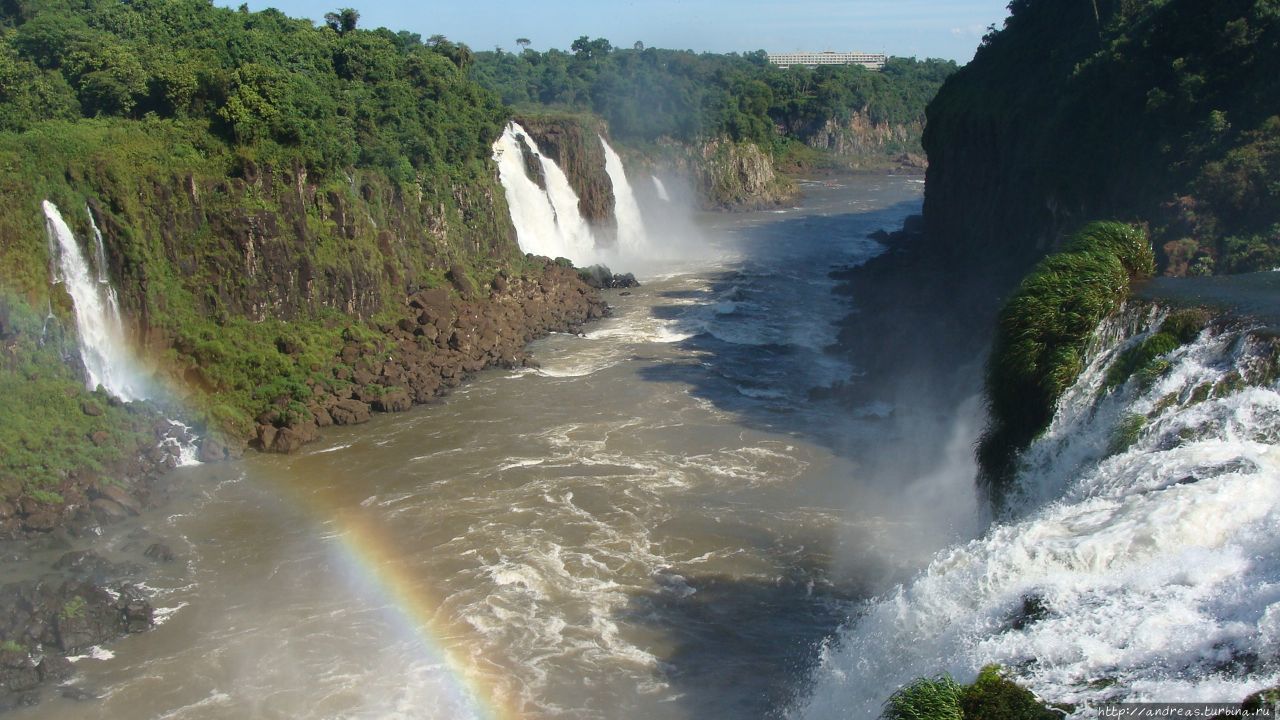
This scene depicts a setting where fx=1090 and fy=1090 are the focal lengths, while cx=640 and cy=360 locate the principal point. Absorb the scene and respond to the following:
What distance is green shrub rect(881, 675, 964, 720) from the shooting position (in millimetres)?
10609

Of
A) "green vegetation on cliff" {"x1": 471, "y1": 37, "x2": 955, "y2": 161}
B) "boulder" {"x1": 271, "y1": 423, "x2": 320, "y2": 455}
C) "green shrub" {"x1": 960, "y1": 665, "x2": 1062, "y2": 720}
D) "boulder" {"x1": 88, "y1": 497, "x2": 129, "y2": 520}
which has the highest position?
"green vegetation on cliff" {"x1": 471, "y1": 37, "x2": 955, "y2": 161}

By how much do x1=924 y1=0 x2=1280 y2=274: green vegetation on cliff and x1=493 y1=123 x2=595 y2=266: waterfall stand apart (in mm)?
19166

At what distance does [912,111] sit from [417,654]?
119929mm

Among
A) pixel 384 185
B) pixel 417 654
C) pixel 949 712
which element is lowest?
pixel 417 654

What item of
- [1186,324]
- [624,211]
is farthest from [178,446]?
[624,211]

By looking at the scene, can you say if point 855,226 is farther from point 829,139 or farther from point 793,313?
point 829,139

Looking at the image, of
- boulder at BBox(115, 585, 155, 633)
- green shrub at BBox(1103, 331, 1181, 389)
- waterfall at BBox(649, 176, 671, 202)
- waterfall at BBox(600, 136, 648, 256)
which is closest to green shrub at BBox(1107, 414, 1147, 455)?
green shrub at BBox(1103, 331, 1181, 389)

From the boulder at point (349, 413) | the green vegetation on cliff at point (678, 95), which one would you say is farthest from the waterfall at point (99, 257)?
the green vegetation on cliff at point (678, 95)

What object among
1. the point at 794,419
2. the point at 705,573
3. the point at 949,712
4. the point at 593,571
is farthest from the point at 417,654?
the point at 794,419

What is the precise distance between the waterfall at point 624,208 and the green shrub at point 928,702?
5070cm

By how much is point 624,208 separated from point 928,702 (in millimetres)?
55153

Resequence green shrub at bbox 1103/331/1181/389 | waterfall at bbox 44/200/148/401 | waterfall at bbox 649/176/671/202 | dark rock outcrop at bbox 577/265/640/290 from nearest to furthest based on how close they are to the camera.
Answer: green shrub at bbox 1103/331/1181/389 < waterfall at bbox 44/200/148/401 < dark rock outcrop at bbox 577/265/640/290 < waterfall at bbox 649/176/671/202

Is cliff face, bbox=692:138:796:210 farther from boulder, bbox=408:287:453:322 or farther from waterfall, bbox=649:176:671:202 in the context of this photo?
boulder, bbox=408:287:453:322

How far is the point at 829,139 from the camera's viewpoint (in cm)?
11656
